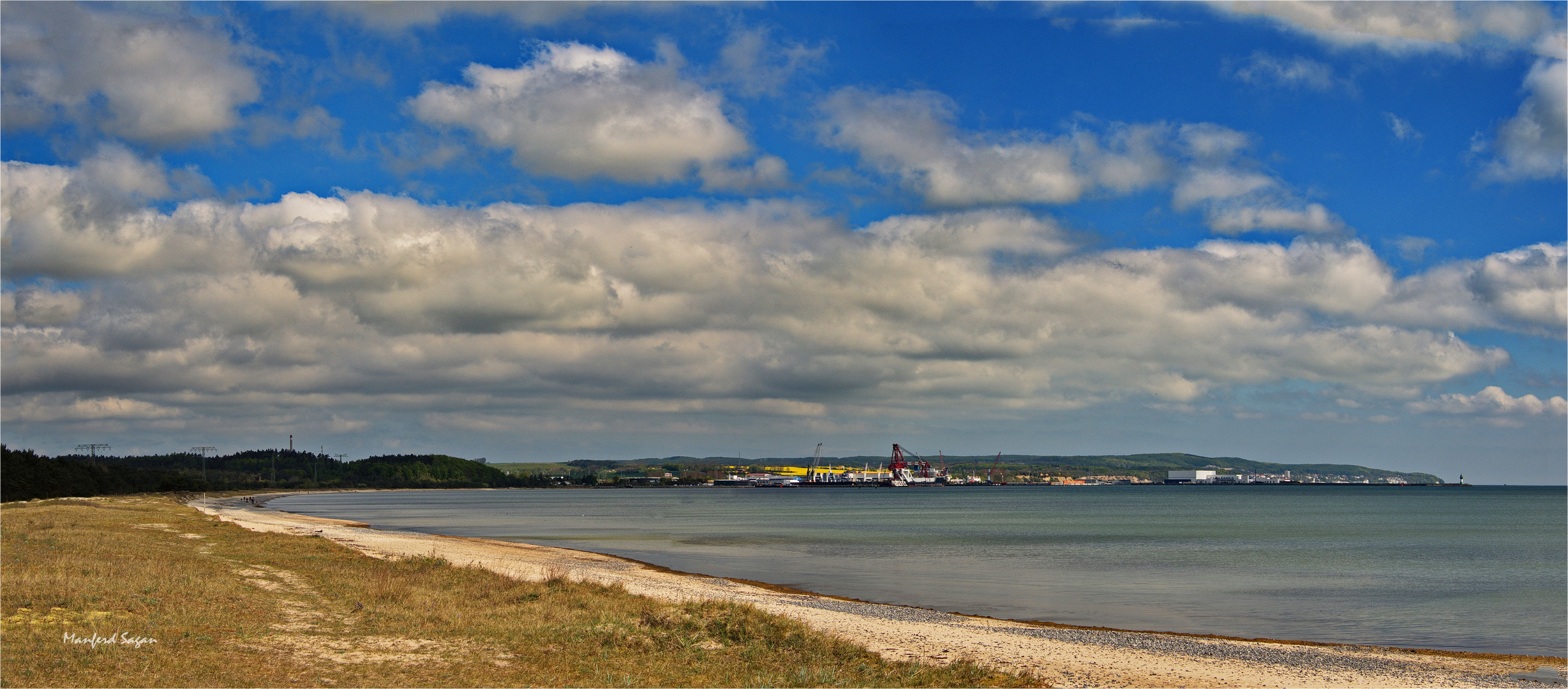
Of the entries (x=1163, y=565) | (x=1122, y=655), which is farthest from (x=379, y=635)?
(x=1163, y=565)

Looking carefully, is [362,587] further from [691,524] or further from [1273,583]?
[691,524]

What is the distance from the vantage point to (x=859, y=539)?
84.1 meters

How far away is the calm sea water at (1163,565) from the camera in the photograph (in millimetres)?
36438

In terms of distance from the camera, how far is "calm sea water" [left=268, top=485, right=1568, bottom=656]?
120 feet

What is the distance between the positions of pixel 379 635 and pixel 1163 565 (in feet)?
168

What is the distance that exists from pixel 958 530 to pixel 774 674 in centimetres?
8360

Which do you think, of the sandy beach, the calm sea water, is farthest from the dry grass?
the calm sea water

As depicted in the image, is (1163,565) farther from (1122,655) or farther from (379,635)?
(379,635)

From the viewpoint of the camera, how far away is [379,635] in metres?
20.8

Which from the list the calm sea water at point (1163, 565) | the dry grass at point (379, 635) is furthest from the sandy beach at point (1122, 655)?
the calm sea water at point (1163, 565)

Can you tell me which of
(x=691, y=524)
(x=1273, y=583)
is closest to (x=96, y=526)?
(x=1273, y=583)

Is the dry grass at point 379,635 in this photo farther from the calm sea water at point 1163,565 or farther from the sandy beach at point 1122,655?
the calm sea water at point 1163,565

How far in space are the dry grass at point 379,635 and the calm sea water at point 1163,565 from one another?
16.4m

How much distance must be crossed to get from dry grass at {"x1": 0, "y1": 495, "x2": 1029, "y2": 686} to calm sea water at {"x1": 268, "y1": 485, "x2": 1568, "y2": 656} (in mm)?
16441
